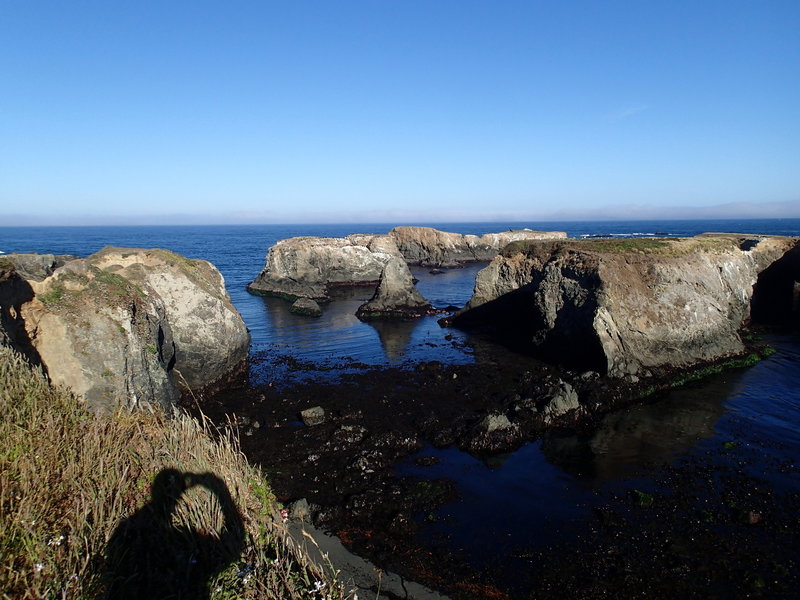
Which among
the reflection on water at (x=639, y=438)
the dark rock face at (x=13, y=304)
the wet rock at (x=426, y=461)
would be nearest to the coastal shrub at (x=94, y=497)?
the dark rock face at (x=13, y=304)

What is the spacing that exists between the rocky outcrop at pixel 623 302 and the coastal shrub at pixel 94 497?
2001 centimetres

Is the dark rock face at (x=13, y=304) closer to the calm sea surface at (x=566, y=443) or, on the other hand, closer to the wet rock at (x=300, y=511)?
the wet rock at (x=300, y=511)

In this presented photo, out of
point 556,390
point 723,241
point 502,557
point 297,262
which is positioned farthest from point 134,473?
point 297,262

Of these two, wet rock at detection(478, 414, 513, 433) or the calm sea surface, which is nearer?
the calm sea surface

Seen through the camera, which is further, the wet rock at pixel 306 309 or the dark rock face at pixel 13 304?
the wet rock at pixel 306 309

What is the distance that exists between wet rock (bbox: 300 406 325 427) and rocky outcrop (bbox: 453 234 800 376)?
47.4 ft

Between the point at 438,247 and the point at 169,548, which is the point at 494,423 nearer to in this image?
the point at 169,548

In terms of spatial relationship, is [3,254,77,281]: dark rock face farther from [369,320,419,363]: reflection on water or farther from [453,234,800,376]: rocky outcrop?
[453,234,800,376]: rocky outcrop

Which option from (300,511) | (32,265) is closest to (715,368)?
(300,511)

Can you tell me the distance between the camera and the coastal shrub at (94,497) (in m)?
6.11

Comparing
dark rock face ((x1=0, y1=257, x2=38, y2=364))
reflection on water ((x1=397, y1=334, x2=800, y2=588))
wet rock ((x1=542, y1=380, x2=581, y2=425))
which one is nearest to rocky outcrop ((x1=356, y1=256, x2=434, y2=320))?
wet rock ((x1=542, y1=380, x2=581, y2=425))

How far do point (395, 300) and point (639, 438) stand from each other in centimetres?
2743

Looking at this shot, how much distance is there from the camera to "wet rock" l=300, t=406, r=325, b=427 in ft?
61.0

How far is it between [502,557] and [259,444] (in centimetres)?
974
